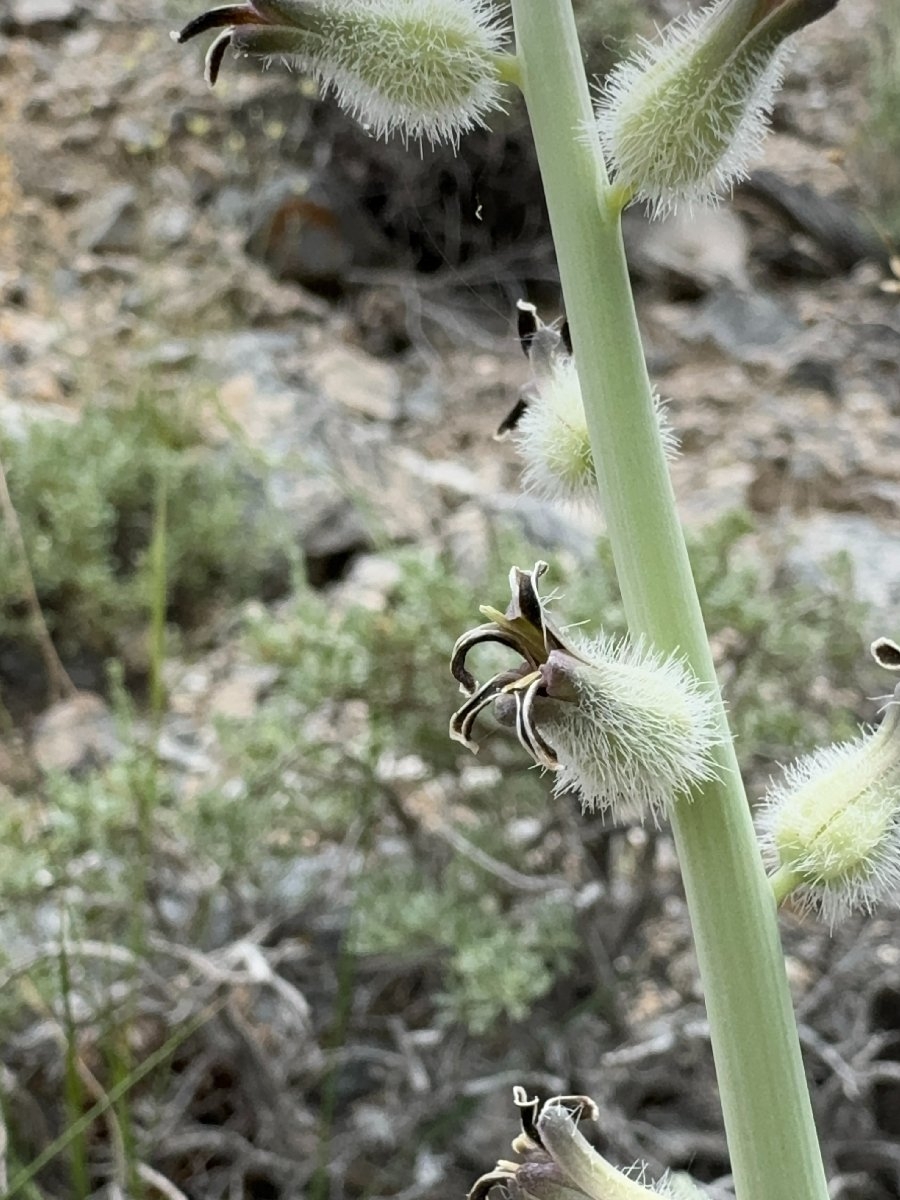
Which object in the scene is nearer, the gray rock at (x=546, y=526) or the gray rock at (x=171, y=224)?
the gray rock at (x=546, y=526)

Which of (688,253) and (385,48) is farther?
(688,253)

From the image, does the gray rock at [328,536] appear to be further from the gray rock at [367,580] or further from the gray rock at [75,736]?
the gray rock at [75,736]

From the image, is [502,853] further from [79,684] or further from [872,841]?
[79,684]

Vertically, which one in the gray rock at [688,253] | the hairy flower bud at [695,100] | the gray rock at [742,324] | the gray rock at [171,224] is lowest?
the hairy flower bud at [695,100]

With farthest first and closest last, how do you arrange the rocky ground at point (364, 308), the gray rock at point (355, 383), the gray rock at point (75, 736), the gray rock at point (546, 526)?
the gray rock at point (355, 383)
the rocky ground at point (364, 308)
the gray rock at point (546, 526)
the gray rock at point (75, 736)

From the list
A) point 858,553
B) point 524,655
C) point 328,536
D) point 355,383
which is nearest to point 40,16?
point 355,383

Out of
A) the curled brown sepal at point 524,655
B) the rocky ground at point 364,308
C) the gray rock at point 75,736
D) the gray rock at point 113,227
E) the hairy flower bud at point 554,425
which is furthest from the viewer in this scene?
the gray rock at point 113,227

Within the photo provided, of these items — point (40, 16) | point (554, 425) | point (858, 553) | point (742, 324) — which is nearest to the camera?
point (554, 425)

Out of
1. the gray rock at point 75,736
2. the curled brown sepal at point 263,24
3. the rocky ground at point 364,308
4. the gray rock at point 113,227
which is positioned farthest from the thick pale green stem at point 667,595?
the gray rock at point 113,227

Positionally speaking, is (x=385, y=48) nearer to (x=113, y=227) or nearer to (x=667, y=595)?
(x=667, y=595)

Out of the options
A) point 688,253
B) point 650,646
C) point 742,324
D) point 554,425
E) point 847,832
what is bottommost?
point 847,832
